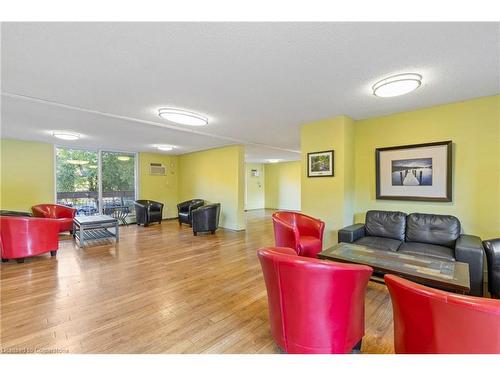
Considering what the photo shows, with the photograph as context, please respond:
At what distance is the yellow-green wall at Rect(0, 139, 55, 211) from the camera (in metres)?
5.24

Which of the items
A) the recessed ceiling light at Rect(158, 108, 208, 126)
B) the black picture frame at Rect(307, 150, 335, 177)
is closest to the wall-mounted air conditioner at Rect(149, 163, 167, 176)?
the recessed ceiling light at Rect(158, 108, 208, 126)

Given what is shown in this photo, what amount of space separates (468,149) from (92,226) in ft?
21.1

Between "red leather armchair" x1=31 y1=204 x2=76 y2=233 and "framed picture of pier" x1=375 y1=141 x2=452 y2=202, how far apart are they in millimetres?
6399

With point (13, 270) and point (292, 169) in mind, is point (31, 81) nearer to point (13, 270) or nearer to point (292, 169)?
point (13, 270)

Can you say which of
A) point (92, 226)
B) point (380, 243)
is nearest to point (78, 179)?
point (92, 226)

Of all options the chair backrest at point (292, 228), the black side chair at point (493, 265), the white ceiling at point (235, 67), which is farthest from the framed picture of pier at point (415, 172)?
the chair backrest at point (292, 228)

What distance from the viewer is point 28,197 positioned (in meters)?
5.54

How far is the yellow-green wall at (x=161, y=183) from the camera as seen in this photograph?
745 cm

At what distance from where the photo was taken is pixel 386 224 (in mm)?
3252

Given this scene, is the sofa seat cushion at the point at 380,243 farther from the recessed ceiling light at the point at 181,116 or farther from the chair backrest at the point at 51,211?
the chair backrest at the point at 51,211

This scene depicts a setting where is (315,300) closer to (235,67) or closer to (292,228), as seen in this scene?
(292,228)

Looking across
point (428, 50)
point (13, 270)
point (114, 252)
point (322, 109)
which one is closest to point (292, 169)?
point (322, 109)

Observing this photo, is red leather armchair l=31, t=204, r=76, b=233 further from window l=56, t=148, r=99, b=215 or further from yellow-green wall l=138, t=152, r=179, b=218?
yellow-green wall l=138, t=152, r=179, b=218
